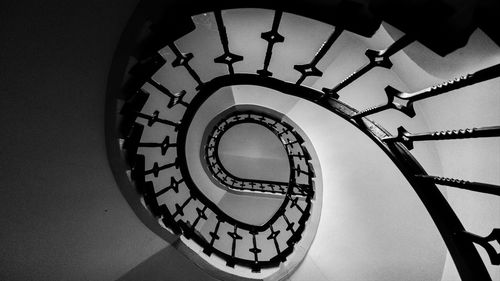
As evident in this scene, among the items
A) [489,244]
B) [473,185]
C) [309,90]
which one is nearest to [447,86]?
[473,185]

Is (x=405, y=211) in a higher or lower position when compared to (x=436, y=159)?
lower

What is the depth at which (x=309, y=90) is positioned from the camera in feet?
5.77

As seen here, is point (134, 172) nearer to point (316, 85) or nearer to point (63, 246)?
point (63, 246)

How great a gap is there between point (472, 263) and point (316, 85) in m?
1.77

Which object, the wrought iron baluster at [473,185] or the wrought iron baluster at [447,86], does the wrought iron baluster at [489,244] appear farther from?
the wrought iron baluster at [447,86]

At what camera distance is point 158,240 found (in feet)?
7.16

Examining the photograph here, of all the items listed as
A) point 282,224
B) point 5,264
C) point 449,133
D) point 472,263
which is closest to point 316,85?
point 449,133

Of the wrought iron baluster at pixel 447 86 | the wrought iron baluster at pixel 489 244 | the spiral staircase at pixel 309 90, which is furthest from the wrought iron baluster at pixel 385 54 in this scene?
the wrought iron baluster at pixel 489 244

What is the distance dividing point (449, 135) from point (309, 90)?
0.89 meters

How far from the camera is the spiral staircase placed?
1110mm

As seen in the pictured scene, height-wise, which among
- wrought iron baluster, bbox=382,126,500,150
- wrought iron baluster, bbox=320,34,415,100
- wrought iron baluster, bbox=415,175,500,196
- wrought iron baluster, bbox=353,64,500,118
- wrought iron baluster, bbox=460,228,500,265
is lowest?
wrought iron baluster, bbox=460,228,500,265

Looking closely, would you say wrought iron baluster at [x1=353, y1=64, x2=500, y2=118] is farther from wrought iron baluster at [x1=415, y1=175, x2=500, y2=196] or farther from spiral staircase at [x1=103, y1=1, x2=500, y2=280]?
wrought iron baluster at [x1=415, y1=175, x2=500, y2=196]

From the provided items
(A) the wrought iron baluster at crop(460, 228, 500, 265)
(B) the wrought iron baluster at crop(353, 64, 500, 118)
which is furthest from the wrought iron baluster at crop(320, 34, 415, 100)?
(A) the wrought iron baluster at crop(460, 228, 500, 265)

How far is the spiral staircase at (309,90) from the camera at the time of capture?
1110 millimetres
